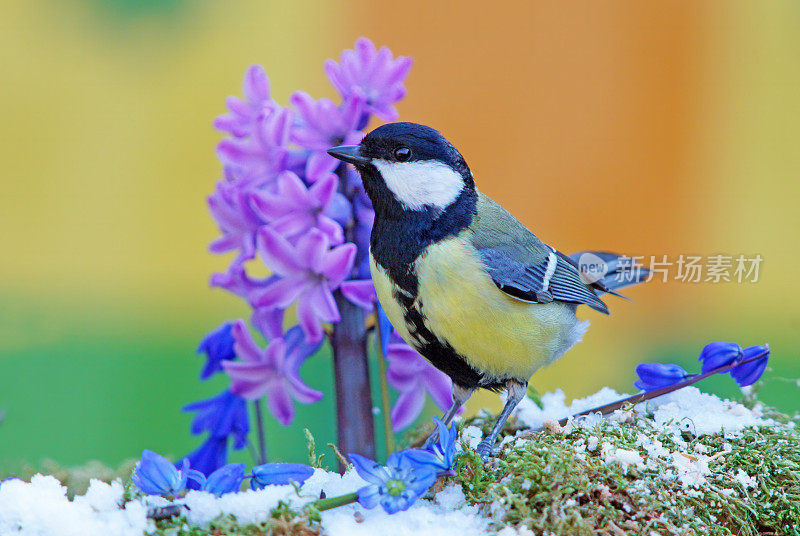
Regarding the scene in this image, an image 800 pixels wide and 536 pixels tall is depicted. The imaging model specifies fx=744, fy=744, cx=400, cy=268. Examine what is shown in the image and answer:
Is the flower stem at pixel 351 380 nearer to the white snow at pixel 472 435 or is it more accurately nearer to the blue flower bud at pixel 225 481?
the white snow at pixel 472 435

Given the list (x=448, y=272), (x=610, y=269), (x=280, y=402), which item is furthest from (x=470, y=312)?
(x=610, y=269)

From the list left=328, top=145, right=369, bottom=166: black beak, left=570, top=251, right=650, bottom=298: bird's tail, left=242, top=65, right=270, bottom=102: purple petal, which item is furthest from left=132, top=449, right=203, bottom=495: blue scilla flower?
left=570, top=251, right=650, bottom=298: bird's tail

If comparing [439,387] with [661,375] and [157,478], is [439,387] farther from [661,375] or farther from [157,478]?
[157,478]

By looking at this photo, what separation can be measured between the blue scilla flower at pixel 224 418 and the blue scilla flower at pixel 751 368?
0.56 m

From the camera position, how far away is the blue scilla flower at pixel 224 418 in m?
0.90

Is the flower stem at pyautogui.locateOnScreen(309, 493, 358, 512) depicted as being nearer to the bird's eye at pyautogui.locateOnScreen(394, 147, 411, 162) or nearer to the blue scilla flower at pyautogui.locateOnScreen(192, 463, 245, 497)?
the blue scilla flower at pyautogui.locateOnScreen(192, 463, 245, 497)

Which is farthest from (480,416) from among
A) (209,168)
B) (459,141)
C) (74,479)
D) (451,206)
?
(209,168)

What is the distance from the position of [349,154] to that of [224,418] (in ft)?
1.18

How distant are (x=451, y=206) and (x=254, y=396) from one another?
0.31m

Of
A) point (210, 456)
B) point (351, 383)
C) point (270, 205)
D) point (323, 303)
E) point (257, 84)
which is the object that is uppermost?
point (257, 84)

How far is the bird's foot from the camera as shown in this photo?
700 mm

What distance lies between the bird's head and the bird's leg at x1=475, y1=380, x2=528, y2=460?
0.22 m

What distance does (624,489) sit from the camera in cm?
63

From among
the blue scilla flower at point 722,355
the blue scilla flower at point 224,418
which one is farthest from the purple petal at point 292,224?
the blue scilla flower at point 722,355
